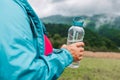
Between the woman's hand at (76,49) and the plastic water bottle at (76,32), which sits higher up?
the plastic water bottle at (76,32)

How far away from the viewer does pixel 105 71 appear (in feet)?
42.7

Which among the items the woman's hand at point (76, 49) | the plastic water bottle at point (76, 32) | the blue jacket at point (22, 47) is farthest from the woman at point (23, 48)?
the plastic water bottle at point (76, 32)

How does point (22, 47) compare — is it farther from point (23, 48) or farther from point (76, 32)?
point (76, 32)

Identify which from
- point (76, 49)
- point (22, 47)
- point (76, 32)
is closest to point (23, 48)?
point (22, 47)

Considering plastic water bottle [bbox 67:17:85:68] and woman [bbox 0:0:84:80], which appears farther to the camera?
plastic water bottle [bbox 67:17:85:68]

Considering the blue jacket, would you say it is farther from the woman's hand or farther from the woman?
the woman's hand

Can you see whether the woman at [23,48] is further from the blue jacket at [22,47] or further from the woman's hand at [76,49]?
the woman's hand at [76,49]

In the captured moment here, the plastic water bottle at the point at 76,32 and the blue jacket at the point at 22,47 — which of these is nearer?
the blue jacket at the point at 22,47

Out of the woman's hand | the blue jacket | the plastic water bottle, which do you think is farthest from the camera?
the plastic water bottle

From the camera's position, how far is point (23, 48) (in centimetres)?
223

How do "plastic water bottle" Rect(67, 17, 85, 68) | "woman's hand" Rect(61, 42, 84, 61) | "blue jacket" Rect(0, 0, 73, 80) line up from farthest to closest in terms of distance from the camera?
"plastic water bottle" Rect(67, 17, 85, 68)
"woman's hand" Rect(61, 42, 84, 61)
"blue jacket" Rect(0, 0, 73, 80)

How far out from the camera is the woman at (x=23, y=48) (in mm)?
2160

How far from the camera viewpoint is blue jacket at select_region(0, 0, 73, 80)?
85.0 inches

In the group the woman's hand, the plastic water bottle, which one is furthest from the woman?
the plastic water bottle
